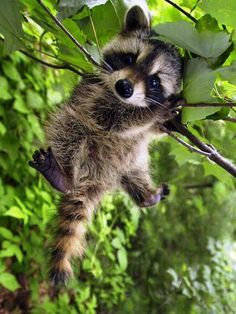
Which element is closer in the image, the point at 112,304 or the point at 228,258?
the point at 112,304

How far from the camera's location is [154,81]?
920 millimetres

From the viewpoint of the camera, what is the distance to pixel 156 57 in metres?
0.92

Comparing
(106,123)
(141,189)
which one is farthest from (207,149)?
(141,189)

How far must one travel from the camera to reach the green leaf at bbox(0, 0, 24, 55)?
60cm

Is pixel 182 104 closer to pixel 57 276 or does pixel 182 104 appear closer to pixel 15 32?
pixel 15 32

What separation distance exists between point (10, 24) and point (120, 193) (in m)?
0.67

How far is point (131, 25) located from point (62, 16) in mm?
316

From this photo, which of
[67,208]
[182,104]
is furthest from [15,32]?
[67,208]

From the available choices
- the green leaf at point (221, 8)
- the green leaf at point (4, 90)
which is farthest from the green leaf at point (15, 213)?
the green leaf at point (221, 8)

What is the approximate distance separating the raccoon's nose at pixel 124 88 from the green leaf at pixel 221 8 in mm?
290

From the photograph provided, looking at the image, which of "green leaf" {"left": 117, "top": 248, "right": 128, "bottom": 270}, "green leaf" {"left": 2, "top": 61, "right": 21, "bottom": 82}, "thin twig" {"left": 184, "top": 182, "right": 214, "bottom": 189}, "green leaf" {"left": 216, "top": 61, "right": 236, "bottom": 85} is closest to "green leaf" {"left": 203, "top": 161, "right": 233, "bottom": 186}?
"green leaf" {"left": 216, "top": 61, "right": 236, "bottom": 85}

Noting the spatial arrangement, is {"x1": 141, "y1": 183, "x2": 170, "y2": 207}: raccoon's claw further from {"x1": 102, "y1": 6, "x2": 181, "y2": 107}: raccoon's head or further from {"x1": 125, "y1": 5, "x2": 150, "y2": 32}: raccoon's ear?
{"x1": 125, "y1": 5, "x2": 150, "y2": 32}: raccoon's ear

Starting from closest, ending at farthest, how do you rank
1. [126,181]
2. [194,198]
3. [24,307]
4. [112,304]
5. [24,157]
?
[126,181] < [24,157] < [24,307] < [112,304] < [194,198]

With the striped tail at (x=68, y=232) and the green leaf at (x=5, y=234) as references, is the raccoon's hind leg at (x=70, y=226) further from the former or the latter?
the green leaf at (x=5, y=234)
